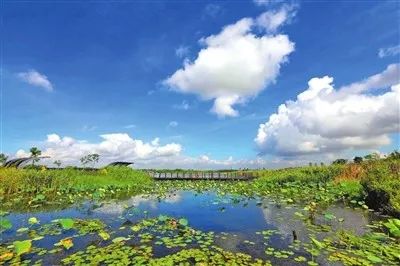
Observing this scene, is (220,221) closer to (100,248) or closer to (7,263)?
(100,248)

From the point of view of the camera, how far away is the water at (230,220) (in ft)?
25.6

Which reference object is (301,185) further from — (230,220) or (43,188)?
(43,188)

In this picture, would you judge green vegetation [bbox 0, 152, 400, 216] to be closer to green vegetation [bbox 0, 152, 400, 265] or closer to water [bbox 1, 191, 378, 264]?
green vegetation [bbox 0, 152, 400, 265]

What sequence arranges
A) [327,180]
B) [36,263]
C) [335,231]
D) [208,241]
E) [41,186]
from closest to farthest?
[36,263], [208,241], [335,231], [41,186], [327,180]

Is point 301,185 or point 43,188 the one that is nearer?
→ point 43,188

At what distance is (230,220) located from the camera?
1103 centimetres

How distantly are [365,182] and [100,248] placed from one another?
11620mm

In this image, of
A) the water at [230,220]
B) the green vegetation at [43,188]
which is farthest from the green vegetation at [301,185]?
the water at [230,220]

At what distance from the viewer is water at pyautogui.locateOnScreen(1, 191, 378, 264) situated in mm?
7809

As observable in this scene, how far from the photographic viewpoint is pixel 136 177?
30.2 m

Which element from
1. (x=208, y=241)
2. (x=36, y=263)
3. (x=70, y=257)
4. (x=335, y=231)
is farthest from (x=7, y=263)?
(x=335, y=231)

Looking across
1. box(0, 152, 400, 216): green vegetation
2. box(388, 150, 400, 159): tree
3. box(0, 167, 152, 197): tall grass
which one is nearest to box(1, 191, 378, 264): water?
box(0, 152, 400, 216): green vegetation

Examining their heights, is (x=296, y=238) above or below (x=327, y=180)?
below

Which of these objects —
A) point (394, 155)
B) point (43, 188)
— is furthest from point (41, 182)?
point (394, 155)
